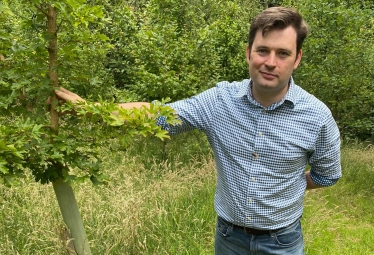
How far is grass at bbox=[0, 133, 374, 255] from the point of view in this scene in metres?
3.20

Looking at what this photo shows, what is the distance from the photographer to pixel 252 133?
6.49ft

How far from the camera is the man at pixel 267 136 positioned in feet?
6.09

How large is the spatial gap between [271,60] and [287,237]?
0.97 meters

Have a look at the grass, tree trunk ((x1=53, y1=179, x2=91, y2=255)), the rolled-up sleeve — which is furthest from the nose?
the grass

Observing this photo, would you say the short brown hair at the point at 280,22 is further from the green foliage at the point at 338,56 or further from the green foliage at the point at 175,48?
the green foliage at the point at 338,56

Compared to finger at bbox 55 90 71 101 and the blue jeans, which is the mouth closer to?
the blue jeans

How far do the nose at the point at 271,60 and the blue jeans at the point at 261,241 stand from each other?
902 millimetres

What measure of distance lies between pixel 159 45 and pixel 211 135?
3.58 m

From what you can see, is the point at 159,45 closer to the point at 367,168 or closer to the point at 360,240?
the point at 360,240

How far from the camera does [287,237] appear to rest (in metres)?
2.08

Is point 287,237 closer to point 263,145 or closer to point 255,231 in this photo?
point 255,231

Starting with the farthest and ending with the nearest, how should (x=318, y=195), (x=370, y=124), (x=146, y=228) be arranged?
1. (x=370, y=124)
2. (x=318, y=195)
3. (x=146, y=228)

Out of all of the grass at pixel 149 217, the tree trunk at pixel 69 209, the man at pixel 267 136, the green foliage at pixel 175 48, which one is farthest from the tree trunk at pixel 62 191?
the green foliage at pixel 175 48

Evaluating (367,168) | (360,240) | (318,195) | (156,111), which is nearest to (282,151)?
(156,111)
